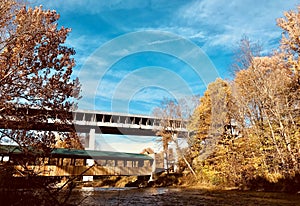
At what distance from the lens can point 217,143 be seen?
25.1 metres

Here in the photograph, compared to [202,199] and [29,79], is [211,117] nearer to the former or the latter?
[202,199]

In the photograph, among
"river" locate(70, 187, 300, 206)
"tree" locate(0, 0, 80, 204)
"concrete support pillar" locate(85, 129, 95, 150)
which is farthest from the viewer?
"concrete support pillar" locate(85, 129, 95, 150)

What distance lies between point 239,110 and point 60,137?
755 inches

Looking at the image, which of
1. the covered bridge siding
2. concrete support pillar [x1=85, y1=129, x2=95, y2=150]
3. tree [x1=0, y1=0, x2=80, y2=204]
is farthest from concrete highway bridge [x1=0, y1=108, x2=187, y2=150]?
tree [x1=0, y1=0, x2=80, y2=204]

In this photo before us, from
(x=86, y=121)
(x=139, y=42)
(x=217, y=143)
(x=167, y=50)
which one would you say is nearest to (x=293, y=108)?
(x=217, y=143)

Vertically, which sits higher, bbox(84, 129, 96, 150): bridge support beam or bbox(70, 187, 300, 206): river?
bbox(84, 129, 96, 150): bridge support beam

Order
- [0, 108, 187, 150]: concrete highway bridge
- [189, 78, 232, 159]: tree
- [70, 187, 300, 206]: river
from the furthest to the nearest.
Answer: [0, 108, 187, 150]: concrete highway bridge, [189, 78, 232, 159]: tree, [70, 187, 300, 206]: river

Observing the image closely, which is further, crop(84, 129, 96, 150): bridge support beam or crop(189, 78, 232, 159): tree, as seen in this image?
crop(84, 129, 96, 150): bridge support beam

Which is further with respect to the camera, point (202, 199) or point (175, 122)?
point (175, 122)

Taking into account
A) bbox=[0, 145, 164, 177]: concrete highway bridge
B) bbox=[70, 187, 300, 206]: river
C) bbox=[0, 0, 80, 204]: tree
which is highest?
bbox=[0, 0, 80, 204]: tree

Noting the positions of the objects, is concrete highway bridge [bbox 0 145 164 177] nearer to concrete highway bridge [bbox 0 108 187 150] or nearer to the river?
concrete highway bridge [bbox 0 108 187 150]

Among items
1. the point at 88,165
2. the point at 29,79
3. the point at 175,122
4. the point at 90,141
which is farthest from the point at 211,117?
the point at 29,79

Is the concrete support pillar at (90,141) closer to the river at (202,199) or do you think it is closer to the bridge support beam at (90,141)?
the bridge support beam at (90,141)

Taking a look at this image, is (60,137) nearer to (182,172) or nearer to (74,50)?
(74,50)
